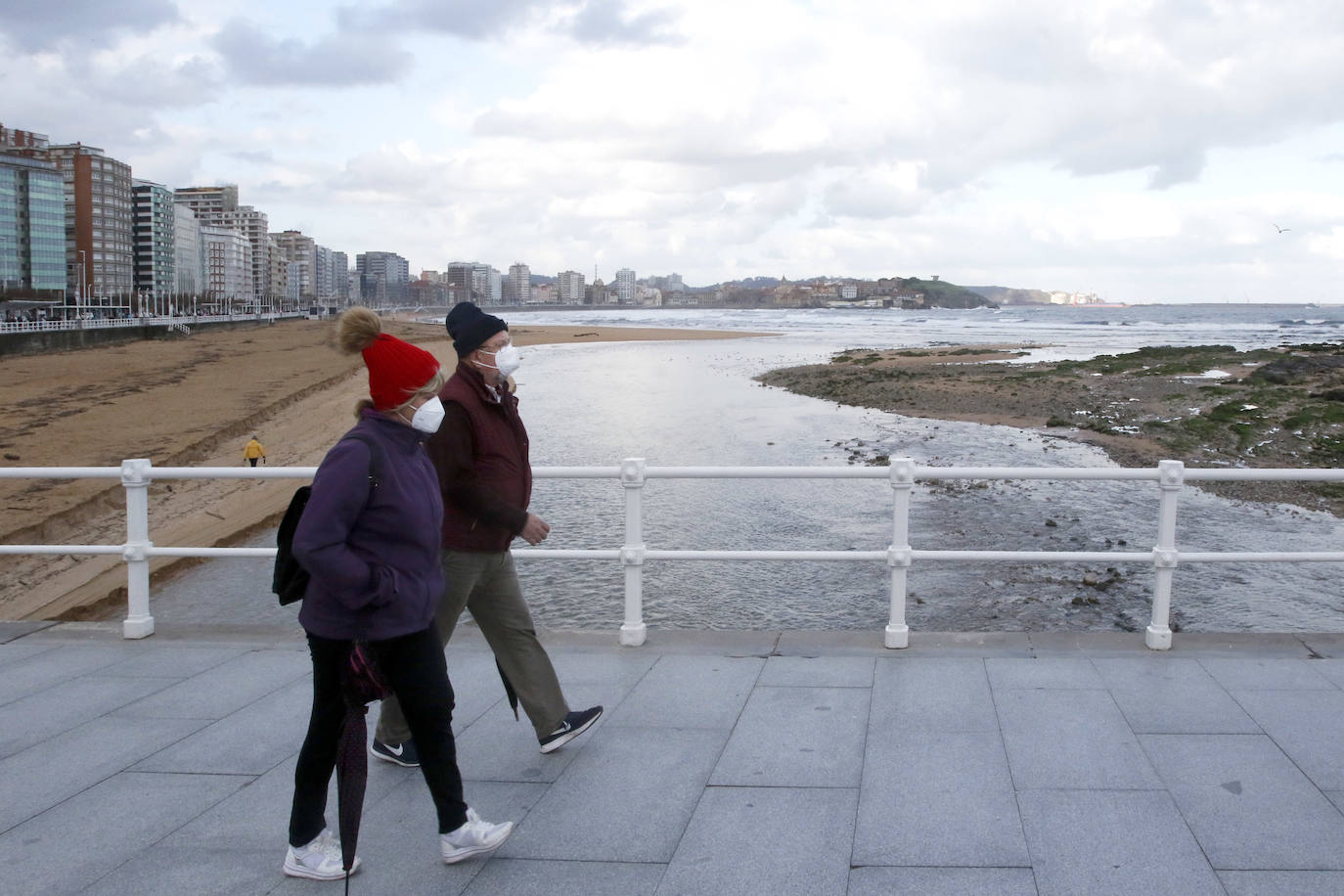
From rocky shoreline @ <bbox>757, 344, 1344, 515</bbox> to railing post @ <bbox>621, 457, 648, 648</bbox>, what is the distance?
14.2 meters

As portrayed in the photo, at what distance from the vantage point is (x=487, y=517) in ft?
14.9

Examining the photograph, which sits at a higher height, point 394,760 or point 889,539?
point 394,760

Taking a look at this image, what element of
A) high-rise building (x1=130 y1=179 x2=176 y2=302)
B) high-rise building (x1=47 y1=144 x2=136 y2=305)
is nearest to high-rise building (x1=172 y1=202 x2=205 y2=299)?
high-rise building (x1=130 y1=179 x2=176 y2=302)

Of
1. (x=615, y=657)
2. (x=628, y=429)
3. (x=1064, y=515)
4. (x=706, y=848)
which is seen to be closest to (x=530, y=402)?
(x=628, y=429)

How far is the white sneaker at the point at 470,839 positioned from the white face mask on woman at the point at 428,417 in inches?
51.9

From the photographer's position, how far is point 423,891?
3.75m

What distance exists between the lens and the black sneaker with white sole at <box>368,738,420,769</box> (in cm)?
480

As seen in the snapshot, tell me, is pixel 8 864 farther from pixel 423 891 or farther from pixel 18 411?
pixel 18 411

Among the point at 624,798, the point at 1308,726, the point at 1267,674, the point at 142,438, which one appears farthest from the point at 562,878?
the point at 142,438

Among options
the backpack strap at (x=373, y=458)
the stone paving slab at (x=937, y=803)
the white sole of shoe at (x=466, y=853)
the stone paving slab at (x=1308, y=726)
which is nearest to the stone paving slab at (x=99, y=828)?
the white sole of shoe at (x=466, y=853)

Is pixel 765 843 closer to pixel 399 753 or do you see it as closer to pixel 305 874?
pixel 305 874

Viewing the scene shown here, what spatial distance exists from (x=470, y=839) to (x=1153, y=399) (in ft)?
110

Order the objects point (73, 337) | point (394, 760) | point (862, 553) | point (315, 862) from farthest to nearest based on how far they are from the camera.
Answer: point (73, 337) < point (862, 553) < point (394, 760) < point (315, 862)

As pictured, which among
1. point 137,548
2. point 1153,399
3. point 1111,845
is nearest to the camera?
point 1111,845
